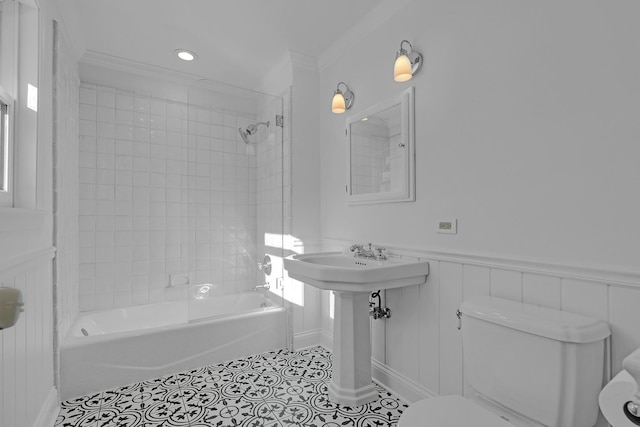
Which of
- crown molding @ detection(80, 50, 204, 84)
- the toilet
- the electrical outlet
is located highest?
crown molding @ detection(80, 50, 204, 84)

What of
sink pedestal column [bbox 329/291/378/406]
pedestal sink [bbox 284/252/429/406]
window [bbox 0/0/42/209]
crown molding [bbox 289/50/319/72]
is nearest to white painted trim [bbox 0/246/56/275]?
window [bbox 0/0/42/209]

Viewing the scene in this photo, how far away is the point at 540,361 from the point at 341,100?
1.87 meters

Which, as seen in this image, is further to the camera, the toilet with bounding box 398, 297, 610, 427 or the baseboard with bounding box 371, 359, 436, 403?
the baseboard with bounding box 371, 359, 436, 403

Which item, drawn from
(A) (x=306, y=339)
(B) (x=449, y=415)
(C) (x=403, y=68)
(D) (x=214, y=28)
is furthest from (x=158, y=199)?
(B) (x=449, y=415)

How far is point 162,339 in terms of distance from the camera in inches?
87.3

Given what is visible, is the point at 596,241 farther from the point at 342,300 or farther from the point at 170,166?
the point at 170,166

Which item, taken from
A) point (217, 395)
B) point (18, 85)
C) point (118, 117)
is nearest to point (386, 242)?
point (217, 395)

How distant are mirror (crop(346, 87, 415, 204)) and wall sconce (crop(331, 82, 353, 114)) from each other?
102mm

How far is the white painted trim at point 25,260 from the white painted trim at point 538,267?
1.81 m

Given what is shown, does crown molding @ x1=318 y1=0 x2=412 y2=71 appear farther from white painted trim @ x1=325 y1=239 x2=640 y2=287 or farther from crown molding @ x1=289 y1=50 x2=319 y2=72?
white painted trim @ x1=325 y1=239 x2=640 y2=287

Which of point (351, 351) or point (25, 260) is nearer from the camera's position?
point (25, 260)

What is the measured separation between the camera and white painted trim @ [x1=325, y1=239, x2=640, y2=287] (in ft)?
3.72

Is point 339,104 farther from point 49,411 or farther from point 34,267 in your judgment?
point 49,411

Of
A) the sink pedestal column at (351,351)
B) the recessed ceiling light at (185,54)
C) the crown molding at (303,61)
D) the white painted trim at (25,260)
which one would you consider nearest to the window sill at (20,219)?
the white painted trim at (25,260)
